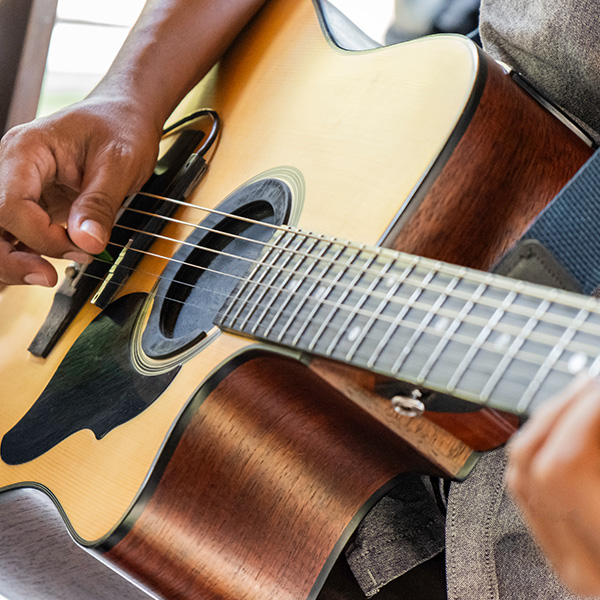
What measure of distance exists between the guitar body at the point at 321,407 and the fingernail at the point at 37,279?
0.16 meters

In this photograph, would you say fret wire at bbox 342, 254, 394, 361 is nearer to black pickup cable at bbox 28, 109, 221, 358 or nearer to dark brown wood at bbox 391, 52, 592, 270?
dark brown wood at bbox 391, 52, 592, 270

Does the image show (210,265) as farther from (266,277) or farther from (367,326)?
(367,326)

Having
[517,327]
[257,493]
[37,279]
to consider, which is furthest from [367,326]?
[37,279]

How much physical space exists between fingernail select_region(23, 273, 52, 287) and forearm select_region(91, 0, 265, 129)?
0.79 feet

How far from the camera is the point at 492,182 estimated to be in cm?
55

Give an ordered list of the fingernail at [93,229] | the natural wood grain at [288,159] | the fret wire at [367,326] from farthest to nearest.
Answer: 1. the fingernail at [93,229]
2. the natural wood grain at [288,159]
3. the fret wire at [367,326]

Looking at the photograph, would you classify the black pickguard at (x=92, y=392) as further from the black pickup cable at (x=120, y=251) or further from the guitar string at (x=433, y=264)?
the guitar string at (x=433, y=264)

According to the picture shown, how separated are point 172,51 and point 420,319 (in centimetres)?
59

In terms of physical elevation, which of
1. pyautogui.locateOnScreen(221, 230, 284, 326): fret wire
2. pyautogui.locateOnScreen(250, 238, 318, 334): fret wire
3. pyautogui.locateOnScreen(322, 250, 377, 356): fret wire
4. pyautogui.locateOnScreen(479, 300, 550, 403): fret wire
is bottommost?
pyautogui.locateOnScreen(221, 230, 284, 326): fret wire

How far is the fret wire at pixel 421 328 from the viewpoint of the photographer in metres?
0.42

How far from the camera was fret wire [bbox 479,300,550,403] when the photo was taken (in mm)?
375

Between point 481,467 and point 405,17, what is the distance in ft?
2.18

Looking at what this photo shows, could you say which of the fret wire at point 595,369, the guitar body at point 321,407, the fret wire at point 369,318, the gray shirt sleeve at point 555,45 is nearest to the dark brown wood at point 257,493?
the guitar body at point 321,407

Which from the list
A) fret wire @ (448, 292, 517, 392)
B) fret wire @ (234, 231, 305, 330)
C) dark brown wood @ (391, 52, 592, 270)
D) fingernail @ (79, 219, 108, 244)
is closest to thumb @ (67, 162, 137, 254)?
fingernail @ (79, 219, 108, 244)
